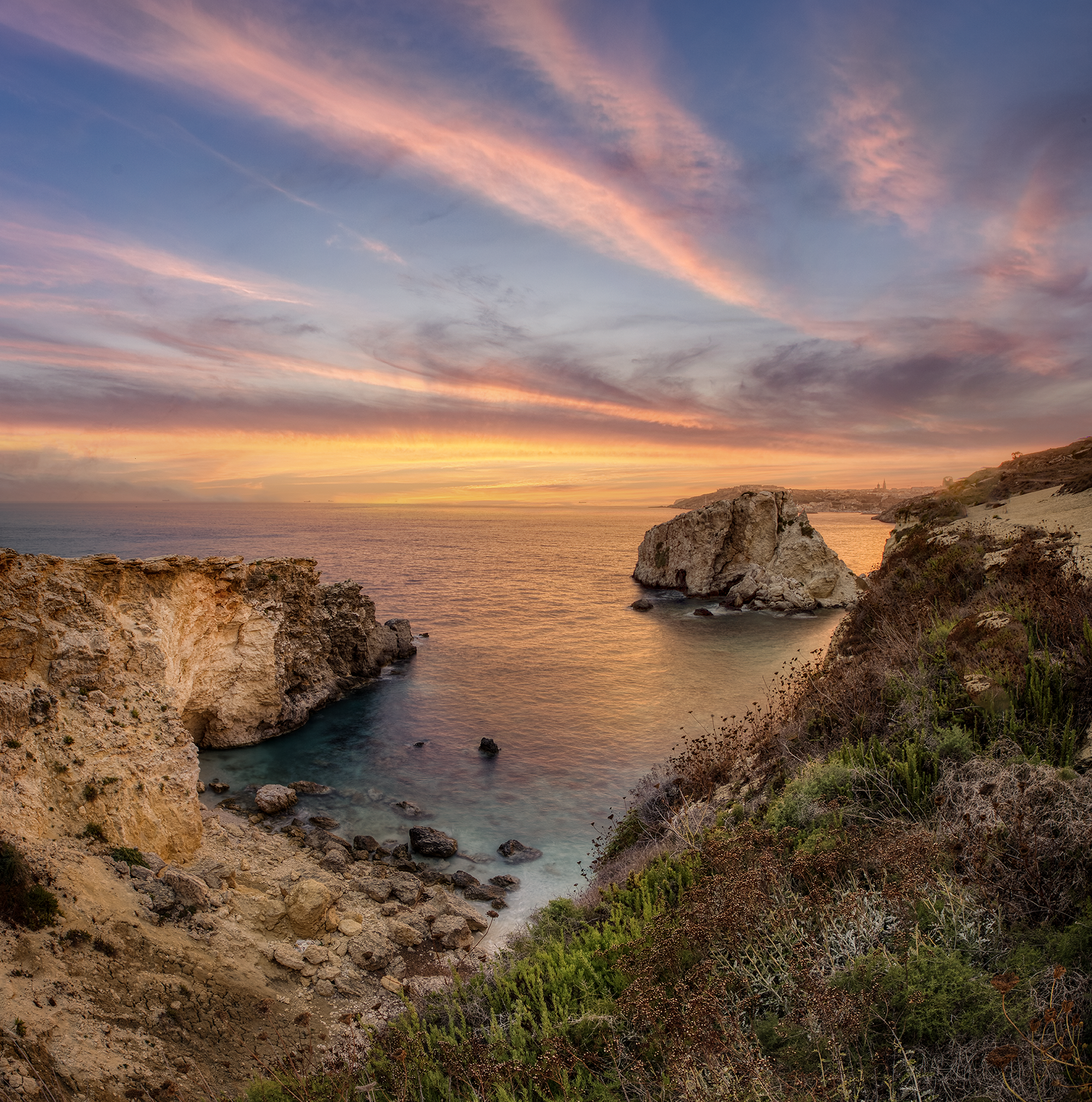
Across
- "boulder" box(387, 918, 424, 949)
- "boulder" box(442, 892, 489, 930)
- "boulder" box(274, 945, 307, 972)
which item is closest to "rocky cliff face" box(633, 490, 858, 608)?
"boulder" box(442, 892, 489, 930)

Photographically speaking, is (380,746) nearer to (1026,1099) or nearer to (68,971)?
(68,971)

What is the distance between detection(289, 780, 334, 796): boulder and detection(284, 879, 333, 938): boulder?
8355 millimetres

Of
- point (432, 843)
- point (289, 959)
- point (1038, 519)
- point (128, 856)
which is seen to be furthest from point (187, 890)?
point (1038, 519)

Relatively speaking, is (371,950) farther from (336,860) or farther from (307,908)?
(336,860)

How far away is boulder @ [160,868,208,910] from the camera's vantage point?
9.89 metres

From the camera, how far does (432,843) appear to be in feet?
51.5

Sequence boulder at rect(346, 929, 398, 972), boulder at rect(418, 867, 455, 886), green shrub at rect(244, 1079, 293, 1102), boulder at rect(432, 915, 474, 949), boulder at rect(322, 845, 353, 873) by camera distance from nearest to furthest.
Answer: green shrub at rect(244, 1079, 293, 1102)
boulder at rect(346, 929, 398, 972)
boulder at rect(432, 915, 474, 949)
boulder at rect(322, 845, 353, 873)
boulder at rect(418, 867, 455, 886)

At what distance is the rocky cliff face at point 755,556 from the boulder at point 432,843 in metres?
38.2

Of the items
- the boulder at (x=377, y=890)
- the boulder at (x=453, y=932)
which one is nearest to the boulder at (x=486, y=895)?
the boulder at (x=453, y=932)

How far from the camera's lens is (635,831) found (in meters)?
12.2

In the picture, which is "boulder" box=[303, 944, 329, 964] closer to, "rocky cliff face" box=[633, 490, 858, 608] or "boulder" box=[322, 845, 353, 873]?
"boulder" box=[322, 845, 353, 873]

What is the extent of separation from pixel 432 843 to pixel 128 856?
731 cm

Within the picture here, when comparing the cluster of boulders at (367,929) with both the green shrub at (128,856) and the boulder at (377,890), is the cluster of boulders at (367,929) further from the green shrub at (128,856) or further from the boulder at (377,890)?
the green shrub at (128,856)

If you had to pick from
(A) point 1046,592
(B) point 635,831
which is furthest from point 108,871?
(A) point 1046,592
